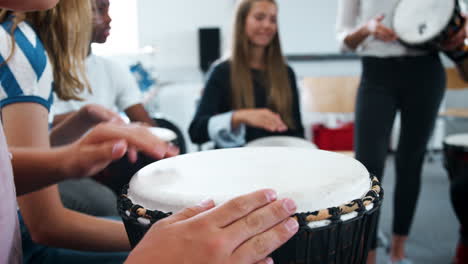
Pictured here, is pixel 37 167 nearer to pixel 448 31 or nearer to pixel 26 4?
pixel 26 4

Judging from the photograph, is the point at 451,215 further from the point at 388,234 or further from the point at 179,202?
the point at 179,202

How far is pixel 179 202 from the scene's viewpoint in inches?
17.8

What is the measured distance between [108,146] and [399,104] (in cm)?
121

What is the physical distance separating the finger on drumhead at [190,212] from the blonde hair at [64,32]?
0.40 m

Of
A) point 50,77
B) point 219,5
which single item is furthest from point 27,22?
point 219,5

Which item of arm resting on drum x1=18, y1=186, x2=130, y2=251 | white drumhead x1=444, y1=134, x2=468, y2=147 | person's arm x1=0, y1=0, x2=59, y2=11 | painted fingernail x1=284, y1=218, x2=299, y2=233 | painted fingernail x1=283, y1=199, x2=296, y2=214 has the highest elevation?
person's arm x1=0, y1=0, x2=59, y2=11

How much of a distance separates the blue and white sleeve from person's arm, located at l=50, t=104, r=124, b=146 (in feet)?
1.93

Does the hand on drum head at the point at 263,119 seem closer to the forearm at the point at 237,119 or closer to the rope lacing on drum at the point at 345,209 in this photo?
the forearm at the point at 237,119

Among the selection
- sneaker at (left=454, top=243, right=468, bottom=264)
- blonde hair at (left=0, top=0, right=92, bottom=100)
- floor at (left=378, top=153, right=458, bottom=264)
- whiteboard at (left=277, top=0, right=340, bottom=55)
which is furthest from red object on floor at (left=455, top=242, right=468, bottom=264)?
whiteboard at (left=277, top=0, right=340, bottom=55)

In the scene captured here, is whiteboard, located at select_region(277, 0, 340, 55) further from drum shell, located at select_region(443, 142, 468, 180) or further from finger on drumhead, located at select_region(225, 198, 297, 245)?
finger on drumhead, located at select_region(225, 198, 297, 245)

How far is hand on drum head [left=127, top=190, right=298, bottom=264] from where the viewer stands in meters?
0.39

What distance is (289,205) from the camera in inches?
16.2

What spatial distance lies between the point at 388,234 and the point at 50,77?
1759mm

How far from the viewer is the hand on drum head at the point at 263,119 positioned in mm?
1107
